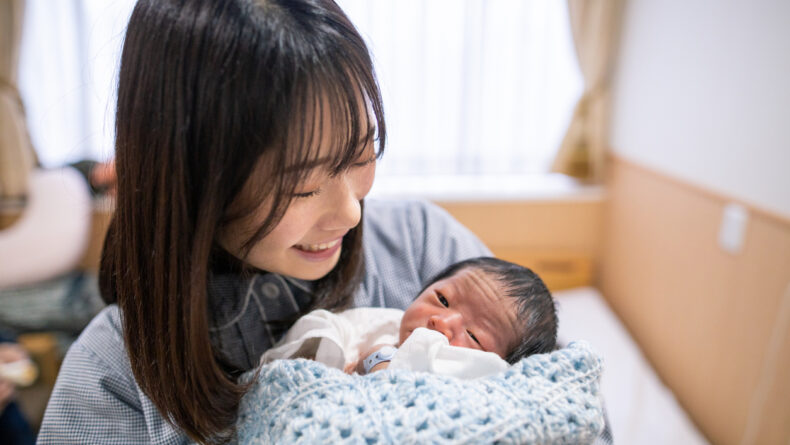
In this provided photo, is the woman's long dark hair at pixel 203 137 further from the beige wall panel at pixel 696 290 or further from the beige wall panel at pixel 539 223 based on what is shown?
the beige wall panel at pixel 539 223

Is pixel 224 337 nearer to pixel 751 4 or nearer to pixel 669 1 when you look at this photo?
pixel 751 4

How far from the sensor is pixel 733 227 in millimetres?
1506

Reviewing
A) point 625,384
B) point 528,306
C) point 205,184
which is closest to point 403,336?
point 528,306

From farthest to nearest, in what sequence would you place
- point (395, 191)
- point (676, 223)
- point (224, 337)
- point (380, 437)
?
point (395, 191) → point (676, 223) → point (224, 337) → point (380, 437)

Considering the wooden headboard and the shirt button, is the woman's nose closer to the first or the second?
the shirt button

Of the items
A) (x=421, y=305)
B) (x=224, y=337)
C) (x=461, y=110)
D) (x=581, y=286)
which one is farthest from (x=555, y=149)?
(x=224, y=337)

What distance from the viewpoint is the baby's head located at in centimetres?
90

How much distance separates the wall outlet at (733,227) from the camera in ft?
4.83

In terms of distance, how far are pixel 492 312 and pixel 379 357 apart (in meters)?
0.21

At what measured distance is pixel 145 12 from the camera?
0.66 meters

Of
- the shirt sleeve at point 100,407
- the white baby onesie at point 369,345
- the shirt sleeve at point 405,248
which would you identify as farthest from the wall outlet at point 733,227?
the shirt sleeve at point 100,407

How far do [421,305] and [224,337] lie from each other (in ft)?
1.13

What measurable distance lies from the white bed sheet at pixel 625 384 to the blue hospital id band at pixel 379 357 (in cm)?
69

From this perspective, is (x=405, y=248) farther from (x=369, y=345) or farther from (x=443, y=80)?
(x=443, y=80)
